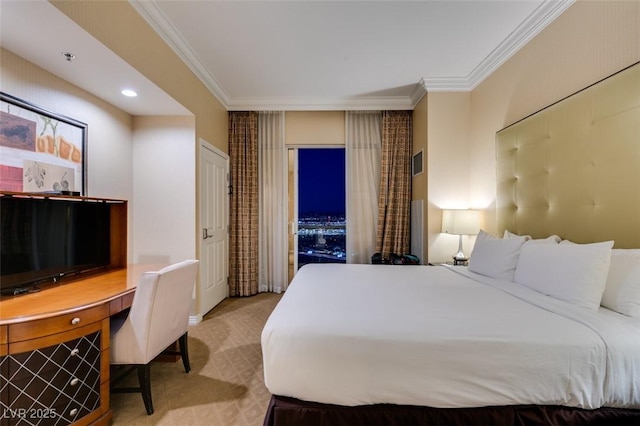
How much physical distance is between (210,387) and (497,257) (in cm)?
248

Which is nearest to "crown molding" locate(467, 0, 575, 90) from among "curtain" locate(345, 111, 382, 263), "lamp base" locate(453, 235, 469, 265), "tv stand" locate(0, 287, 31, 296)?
"curtain" locate(345, 111, 382, 263)

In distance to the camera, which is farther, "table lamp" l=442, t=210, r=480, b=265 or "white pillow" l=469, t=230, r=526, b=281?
"table lamp" l=442, t=210, r=480, b=265

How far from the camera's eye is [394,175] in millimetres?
3982

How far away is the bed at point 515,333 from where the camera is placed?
3.74 feet

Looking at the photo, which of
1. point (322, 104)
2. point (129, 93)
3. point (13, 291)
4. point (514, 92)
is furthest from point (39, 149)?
point (514, 92)

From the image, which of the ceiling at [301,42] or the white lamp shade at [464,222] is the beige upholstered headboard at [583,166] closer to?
the white lamp shade at [464,222]

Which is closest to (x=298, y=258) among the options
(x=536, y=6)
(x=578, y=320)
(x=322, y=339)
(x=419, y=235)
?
(x=419, y=235)

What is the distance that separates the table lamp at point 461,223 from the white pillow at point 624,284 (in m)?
1.41

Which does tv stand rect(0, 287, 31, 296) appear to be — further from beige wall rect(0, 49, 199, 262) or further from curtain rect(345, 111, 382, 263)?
curtain rect(345, 111, 382, 263)

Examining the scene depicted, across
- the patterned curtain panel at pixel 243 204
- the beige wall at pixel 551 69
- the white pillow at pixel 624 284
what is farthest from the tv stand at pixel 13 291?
the beige wall at pixel 551 69

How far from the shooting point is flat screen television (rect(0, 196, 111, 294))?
1.52 metres

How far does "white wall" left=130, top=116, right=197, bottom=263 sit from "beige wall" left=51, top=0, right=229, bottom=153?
23 centimetres

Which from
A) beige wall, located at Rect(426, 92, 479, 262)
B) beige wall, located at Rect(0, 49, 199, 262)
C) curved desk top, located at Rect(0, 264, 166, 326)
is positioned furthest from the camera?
beige wall, located at Rect(426, 92, 479, 262)

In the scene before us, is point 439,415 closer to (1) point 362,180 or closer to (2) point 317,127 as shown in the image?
(1) point 362,180
